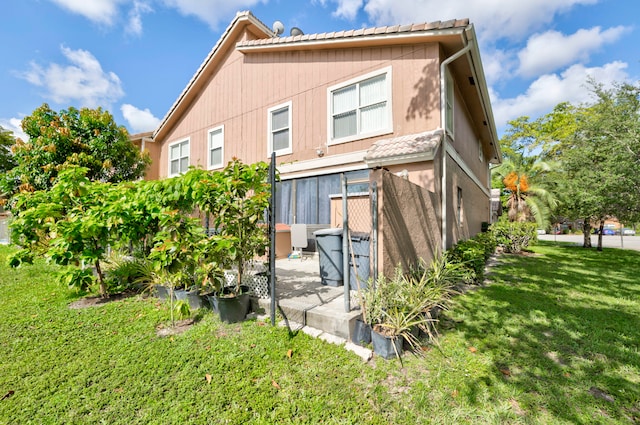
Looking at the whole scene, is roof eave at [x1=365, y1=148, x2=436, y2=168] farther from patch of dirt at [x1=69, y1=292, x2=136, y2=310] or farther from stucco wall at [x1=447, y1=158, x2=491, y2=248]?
patch of dirt at [x1=69, y1=292, x2=136, y2=310]

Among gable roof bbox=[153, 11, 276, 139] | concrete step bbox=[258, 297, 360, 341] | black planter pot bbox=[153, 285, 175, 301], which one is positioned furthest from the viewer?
gable roof bbox=[153, 11, 276, 139]

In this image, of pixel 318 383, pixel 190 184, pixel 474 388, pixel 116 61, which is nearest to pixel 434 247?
pixel 474 388

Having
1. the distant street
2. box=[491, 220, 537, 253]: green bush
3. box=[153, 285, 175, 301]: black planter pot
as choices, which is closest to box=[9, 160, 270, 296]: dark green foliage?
box=[153, 285, 175, 301]: black planter pot

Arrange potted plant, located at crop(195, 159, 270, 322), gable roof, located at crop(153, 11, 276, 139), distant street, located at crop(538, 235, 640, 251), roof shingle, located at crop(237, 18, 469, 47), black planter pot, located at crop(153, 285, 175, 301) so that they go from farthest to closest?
distant street, located at crop(538, 235, 640, 251) → gable roof, located at crop(153, 11, 276, 139) → roof shingle, located at crop(237, 18, 469, 47) → black planter pot, located at crop(153, 285, 175, 301) → potted plant, located at crop(195, 159, 270, 322)

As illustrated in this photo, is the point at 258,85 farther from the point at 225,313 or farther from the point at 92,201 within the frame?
the point at 225,313

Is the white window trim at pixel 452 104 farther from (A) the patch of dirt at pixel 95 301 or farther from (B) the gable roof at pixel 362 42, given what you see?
(A) the patch of dirt at pixel 95 301

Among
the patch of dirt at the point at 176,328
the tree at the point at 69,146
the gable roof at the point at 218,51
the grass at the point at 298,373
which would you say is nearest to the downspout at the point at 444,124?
the grass at the point at 298,373

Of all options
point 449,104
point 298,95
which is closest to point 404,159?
point 449,104

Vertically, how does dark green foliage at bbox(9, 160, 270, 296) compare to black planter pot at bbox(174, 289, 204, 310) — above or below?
above

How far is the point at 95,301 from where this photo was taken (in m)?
4.86

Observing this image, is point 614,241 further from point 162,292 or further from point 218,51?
point 162,292

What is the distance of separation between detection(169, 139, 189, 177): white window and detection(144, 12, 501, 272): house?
1.20 ft

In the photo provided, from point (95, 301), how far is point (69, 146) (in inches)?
258

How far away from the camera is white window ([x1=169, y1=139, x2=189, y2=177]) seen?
12992 mm
